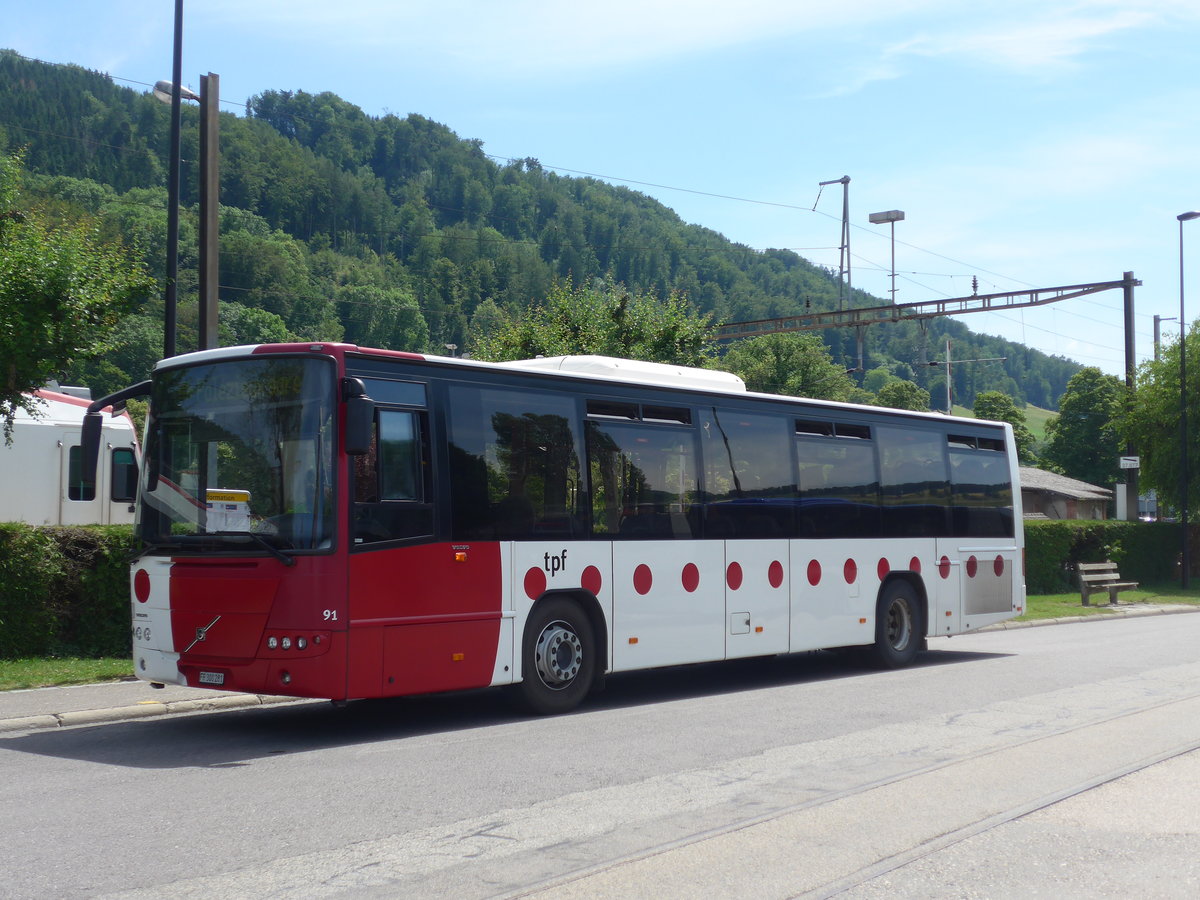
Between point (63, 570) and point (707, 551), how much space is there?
721 cm

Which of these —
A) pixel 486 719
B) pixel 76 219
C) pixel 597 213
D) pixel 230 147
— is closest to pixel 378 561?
pixel 486 719

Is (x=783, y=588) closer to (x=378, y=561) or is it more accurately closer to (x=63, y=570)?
(x=378, y=561)

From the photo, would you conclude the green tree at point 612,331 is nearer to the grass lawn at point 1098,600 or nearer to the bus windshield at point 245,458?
the grass lawn at point 1098,600

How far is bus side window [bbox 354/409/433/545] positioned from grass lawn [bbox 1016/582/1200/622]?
17779 millimetres

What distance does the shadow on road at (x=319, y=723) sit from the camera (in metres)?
9.61

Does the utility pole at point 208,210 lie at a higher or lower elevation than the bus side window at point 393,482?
higher

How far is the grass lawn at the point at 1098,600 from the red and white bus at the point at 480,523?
12.8 meters

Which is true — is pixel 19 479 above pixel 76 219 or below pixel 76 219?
below

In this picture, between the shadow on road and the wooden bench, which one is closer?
the shadow on road

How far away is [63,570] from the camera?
14312 mm

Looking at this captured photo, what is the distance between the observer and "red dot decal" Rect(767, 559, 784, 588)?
1411cm

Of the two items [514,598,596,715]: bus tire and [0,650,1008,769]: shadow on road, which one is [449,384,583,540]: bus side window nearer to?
[514,598,596,715]: bus tire

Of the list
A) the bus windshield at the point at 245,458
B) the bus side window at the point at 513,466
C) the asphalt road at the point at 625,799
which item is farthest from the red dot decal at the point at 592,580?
the bus windshield at the point at 245,458

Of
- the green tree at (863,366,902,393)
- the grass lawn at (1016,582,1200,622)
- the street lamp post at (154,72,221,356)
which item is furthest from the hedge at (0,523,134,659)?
the green tree at (863,366,902,393)
